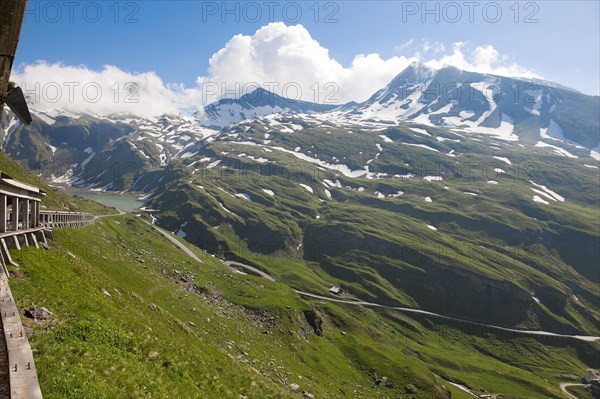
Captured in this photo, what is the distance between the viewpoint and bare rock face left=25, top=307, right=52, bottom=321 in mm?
15688

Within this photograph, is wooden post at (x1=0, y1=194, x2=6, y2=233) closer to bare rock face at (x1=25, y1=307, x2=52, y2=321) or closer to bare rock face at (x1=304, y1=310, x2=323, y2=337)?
bare rock face at (x1=25, y1=307, x2=52, y2=321)

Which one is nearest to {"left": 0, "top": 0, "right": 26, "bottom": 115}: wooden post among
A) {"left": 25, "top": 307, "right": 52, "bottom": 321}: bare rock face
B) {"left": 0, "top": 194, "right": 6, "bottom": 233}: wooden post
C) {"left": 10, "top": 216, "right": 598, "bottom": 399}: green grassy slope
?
{"left": 10, "top": 216, "right": 598, "bottom": 399}: green grassy slope

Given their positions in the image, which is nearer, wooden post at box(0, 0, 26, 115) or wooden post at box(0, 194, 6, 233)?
wooden post at box(0, 0, 26, 115)

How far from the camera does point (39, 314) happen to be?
16.1m

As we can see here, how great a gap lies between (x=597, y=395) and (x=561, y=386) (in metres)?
11.6

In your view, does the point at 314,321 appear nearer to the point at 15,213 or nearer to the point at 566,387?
the point at 15,213

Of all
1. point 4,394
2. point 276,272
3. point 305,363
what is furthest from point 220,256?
point 4,394

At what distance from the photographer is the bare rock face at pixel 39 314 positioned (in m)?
15.7

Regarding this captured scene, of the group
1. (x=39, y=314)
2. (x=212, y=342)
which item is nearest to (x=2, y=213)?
(x=39, y=314)

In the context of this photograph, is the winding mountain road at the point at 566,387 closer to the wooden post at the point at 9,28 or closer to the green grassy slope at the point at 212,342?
the green grassy slope at the point at 212,342

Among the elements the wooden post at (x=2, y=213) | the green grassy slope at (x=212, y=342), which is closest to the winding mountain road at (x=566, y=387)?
the green grassy slope at (x=212, y=342)

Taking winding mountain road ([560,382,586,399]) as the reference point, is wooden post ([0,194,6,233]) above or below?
above

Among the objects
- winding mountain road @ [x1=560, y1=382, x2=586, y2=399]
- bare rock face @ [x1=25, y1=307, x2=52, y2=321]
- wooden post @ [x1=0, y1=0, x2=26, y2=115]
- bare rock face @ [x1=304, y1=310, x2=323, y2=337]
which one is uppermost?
wooden post @ [x1=0, y1=0, x2=26, y2=115]

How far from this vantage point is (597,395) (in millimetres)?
142375
